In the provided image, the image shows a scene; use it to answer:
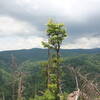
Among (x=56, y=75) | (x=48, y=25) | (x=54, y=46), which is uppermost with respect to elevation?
(x=48, y=25)

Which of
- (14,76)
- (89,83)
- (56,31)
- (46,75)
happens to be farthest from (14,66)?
(89,83)

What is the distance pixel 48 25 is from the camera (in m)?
43.9

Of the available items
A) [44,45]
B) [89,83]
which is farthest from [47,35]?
[89,83]

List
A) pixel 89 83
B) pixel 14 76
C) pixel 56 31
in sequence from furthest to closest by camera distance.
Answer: pixel 14 76 → pixel 56 31 → pixel 89 83

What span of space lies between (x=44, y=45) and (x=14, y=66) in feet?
20.1

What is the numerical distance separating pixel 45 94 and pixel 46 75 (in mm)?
5017

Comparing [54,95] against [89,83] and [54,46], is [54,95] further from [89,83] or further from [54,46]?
[89,83]

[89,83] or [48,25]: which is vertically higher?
[48,25]

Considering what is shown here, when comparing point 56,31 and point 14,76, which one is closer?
point 56,31

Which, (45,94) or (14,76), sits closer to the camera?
(45,94)

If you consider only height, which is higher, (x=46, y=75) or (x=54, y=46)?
(x=54, y=46)

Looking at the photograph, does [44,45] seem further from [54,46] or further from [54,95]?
[54,95]

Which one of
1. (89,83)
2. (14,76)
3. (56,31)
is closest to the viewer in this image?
(89,83)

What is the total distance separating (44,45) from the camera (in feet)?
146
